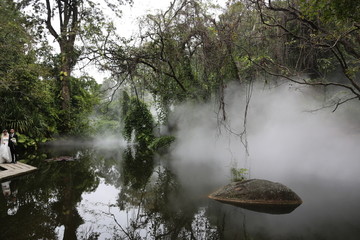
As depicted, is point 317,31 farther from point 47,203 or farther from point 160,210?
point 47,203

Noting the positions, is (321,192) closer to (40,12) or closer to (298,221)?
(298,221)

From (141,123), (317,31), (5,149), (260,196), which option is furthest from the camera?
(141,123)

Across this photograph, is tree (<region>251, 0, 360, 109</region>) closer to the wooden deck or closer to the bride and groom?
the wooden deck

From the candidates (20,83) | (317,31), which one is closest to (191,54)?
(317,31)

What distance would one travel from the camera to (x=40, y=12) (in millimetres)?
15188

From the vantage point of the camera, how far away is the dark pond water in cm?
383

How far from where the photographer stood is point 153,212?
4.67 m

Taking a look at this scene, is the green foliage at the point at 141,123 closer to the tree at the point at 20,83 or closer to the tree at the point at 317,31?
the tree at the point at 20,83

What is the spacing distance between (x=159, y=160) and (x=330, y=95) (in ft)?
26.6

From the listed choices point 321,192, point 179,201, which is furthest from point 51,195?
point 321,192

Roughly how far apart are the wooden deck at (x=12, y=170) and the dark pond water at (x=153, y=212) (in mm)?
389

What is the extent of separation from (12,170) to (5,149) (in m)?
1.51

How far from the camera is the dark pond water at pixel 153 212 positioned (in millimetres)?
3830

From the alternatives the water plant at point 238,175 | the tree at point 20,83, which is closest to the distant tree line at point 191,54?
the tree at point 20,83
